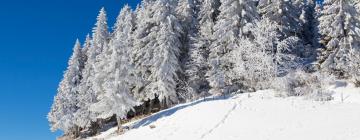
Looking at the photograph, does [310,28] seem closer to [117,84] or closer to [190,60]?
[190,60]

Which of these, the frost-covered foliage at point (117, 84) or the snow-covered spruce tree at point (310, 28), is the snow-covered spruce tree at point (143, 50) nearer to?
the frost-covered foliage at point (117, 84)

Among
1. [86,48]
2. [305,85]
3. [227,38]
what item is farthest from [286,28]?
[86,48]

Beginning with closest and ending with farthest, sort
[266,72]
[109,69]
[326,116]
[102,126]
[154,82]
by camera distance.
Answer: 1. [326,116]
2. [109,69]
3. [266,72]
4. [154,82]
5. [102,126]

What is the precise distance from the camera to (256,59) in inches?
1925

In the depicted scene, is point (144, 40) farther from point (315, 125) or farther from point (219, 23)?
point (315, 125)

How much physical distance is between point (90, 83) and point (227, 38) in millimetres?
17982

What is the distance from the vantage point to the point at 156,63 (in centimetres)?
5181

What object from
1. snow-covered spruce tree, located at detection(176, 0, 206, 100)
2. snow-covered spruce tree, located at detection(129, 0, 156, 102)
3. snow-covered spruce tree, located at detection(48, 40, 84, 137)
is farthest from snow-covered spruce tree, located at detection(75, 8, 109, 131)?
snow-covered spruce tree, located at detection(176, 0, 206, 100)

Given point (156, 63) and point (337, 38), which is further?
point (156, 63)

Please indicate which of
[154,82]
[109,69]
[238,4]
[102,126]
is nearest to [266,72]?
[238,4]

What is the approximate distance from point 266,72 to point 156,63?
1261 cm

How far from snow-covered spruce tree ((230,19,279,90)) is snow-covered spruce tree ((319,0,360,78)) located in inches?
232

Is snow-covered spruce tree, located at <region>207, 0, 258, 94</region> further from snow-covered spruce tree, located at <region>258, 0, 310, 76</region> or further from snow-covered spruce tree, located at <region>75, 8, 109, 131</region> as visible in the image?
snow-covered spruce tree, located at <region>75, 8, 109, 131</region>

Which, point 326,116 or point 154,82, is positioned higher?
point 154,82
